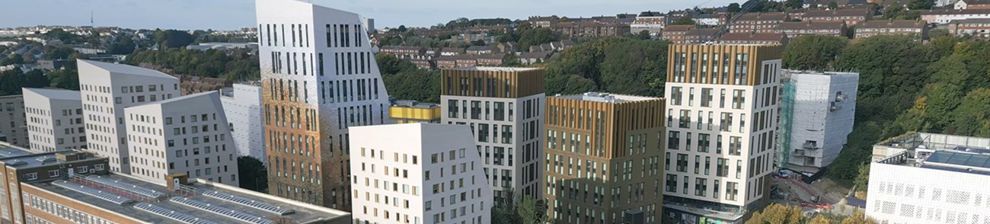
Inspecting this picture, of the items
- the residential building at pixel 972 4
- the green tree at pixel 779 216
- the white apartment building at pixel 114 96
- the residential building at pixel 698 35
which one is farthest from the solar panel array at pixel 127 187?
the residential building at pixel 972 4

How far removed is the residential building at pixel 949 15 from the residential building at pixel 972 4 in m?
1.90

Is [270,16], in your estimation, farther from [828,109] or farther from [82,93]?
[828,109]

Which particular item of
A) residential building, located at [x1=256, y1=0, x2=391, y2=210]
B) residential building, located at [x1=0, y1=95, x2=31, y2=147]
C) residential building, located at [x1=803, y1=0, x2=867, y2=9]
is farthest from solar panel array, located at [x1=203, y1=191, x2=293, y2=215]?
residential building, located at [x1=803, y1=0, x2=867, y2=9]

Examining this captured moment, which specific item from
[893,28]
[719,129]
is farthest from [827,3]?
[719,129]

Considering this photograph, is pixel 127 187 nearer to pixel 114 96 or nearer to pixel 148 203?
pixel 148 203

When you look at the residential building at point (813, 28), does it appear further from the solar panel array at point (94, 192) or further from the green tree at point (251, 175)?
the solar panel array at point (94, 192)

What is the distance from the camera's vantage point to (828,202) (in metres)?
80.4

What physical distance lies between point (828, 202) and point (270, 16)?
70308 millimetres

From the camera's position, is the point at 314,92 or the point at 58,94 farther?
the point at 58,94

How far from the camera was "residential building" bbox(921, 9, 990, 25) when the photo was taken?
13025 cm

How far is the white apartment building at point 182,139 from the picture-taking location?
7062 cm

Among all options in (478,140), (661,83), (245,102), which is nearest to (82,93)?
(245,102)

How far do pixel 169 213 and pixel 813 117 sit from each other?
3188 inches

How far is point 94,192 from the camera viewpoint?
2186 inches
